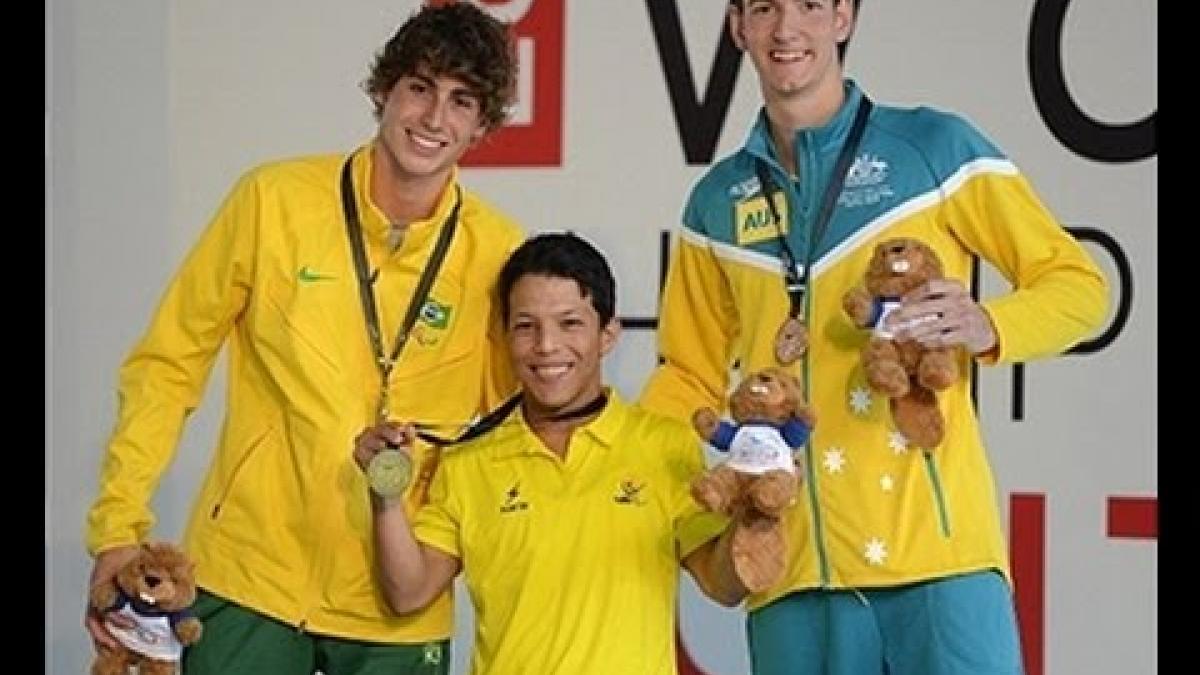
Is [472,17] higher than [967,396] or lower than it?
higher

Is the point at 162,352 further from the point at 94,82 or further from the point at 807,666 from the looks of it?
the point at 94,82

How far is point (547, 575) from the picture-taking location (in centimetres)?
186

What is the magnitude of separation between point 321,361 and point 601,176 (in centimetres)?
84

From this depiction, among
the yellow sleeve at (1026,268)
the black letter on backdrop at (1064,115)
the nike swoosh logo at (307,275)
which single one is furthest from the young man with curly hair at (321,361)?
the black letter on backdrop at (1064,115)

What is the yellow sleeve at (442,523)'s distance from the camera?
1.92 metres

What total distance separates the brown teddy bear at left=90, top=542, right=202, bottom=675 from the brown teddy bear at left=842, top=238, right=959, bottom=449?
732mm

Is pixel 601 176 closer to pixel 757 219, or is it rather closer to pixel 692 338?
pixel 692 338

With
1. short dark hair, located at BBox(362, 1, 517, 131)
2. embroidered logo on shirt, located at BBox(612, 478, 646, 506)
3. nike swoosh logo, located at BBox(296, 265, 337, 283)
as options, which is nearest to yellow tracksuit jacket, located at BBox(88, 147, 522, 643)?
nike swoosh logo, located at BBox(296, 265, 337, 283)

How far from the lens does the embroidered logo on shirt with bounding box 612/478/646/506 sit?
1896 mm

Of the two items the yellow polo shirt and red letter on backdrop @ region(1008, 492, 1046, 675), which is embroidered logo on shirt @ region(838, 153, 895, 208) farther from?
red letter on backdrop @ region(1008, 492, 1046, 675)

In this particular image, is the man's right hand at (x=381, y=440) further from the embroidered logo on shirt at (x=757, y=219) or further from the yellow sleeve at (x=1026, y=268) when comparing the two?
the yellow sleeve at (x=1026, y=268)

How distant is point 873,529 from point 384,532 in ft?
1.60

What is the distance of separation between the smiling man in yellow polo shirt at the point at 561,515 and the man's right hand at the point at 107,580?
277 mm
